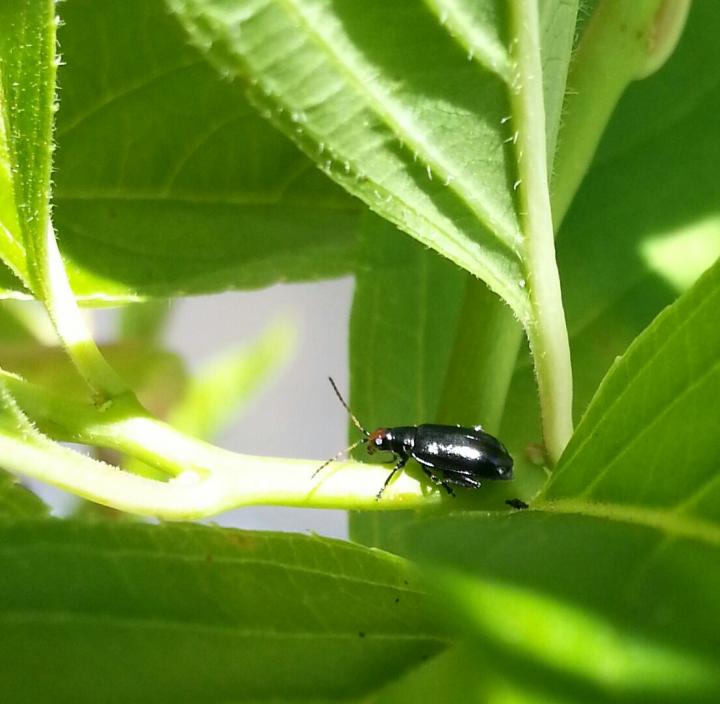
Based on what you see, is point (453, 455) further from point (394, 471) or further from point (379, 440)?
point (379, 440)

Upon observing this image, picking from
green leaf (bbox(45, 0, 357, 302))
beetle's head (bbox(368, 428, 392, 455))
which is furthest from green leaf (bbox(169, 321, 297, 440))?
green leaf (bbox(45, 0, 357, 302))

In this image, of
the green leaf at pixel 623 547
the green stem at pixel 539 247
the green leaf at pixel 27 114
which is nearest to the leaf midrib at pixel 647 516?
the green leaf at pixel 623 547

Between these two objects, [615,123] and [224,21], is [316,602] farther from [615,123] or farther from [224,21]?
[615,123]

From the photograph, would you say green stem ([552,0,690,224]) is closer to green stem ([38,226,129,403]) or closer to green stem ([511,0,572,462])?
green stem ([511,0,572,462])

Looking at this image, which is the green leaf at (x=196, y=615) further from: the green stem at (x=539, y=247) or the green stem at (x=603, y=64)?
the green stem at (x=603, y=64)

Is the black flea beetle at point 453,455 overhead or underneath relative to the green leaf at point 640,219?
underneath

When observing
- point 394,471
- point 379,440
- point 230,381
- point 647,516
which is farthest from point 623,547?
point 230,381
